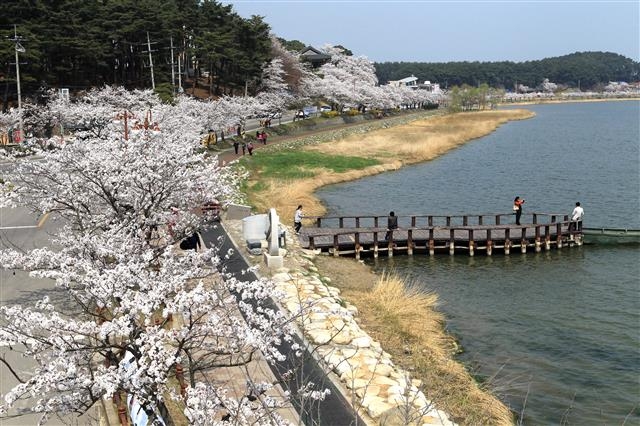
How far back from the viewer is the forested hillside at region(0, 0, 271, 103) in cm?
5500

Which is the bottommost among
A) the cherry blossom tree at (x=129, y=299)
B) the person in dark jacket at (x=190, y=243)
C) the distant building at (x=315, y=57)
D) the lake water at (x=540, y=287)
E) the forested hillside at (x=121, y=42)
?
the lake water at (x=540, y=287)

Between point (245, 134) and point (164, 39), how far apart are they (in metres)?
14.2

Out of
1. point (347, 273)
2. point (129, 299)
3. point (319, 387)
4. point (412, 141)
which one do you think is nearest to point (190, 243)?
point (347, 273)

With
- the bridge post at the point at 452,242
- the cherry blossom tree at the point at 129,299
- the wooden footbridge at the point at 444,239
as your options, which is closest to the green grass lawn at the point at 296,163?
the wooden footbridge at the point at 444,239

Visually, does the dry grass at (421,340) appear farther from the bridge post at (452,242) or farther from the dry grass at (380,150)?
the dry grass at (380,150)

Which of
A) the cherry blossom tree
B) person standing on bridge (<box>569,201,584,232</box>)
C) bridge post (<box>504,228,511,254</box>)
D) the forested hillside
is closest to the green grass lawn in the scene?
the forested hillside

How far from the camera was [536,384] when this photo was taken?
653 inches

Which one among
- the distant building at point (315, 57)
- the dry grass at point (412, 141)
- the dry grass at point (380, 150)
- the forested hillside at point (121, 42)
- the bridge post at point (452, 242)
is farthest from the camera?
the distant building at point (315, 57)

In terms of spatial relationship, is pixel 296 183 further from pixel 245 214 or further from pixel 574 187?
pixel 574 187

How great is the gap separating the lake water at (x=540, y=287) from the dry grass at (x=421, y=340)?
0.73 meters

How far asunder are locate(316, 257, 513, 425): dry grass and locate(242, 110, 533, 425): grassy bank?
0.02m

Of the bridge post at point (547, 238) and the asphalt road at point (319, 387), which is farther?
the bridge post at point (547, 238)

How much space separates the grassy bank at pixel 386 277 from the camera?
14.4 meters

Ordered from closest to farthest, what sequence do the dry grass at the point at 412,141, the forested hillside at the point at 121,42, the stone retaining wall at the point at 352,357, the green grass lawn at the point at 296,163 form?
the stone retaining wall at the point at 352,357 < the green grass lawn at the point at 296,163 < the forested hillside at the point at 121,42 < the dry grass at the point at 412,141
